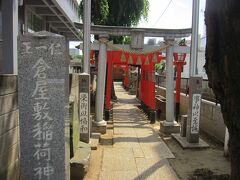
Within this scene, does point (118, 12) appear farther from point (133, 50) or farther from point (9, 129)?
point (9, 129)

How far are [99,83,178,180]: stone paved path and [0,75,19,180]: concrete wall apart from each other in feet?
7.27

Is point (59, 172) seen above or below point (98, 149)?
above

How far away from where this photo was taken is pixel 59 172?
4703 millimetres

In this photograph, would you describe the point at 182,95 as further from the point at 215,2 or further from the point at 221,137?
the point at 215,2

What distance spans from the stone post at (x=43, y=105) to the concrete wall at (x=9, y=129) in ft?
0.67

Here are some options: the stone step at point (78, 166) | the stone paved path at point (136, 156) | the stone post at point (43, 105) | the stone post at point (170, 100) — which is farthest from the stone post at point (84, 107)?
the stone post at point (43, 105)

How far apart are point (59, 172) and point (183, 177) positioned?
3.08 meters

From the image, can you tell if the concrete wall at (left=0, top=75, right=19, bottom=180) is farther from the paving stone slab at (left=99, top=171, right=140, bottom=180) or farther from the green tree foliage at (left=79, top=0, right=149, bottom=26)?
the green tree foliage at (left=79, top=0, right=149, bottom=26)

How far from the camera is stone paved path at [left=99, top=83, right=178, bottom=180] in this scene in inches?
276

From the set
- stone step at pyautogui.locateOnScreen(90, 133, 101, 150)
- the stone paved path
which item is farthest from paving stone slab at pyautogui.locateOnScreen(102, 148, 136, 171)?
stone step at pyautogui.locateOnScreen(90, 133, 101, 150)

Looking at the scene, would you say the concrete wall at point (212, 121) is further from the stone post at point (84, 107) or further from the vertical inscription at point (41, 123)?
the vertical inscription at point (41, 123)

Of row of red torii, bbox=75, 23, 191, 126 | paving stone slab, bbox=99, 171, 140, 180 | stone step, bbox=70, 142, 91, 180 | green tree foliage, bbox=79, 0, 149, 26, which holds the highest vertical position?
green tree foliage, bbox=79, 0, 149, 26

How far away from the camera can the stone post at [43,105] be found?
4.53m

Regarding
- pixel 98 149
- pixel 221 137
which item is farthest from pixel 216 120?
pixel 98 149
